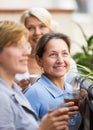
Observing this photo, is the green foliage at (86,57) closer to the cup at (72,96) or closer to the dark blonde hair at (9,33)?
the cup at (72,96)

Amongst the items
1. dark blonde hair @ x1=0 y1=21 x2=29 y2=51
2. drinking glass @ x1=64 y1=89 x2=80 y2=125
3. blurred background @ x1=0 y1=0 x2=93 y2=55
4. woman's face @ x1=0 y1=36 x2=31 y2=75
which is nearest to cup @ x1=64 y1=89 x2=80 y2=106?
drinking glass @ x1=64 y1=89 x2=80 y2=125

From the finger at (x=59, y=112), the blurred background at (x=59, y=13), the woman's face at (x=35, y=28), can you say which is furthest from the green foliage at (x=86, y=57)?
the finger at (x=59, y=112)

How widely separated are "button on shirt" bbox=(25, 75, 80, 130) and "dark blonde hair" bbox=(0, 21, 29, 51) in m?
0.41

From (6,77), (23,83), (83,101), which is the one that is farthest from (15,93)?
(23,83)

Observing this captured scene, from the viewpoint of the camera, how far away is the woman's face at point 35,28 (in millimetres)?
3207

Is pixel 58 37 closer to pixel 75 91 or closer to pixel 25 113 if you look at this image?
pixel 75 91

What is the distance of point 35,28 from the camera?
10.7ft

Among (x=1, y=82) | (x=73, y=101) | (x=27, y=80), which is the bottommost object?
(x=27, y=80)

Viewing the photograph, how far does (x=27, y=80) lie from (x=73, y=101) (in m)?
0.67

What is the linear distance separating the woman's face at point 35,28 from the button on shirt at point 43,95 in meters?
0.85

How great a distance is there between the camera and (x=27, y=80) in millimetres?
2686

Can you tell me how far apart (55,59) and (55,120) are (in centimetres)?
61

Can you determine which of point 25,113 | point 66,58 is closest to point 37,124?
point 25,113

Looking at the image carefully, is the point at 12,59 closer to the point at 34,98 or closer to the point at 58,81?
the point at 34,98
